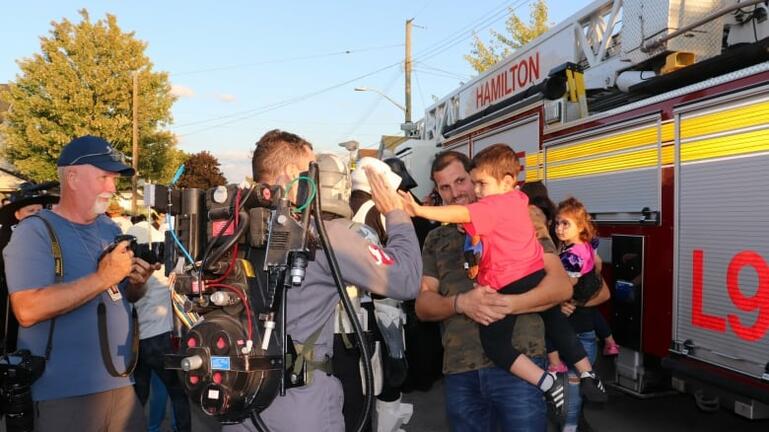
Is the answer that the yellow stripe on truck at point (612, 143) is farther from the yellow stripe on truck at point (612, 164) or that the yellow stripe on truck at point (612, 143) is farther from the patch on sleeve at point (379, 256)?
the patch on sleeve at point (379, 256)

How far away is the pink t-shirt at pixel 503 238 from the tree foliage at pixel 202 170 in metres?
26.1

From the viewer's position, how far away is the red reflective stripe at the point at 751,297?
3.26 m

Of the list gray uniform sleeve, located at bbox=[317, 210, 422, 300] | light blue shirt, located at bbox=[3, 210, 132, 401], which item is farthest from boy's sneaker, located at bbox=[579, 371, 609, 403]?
light blue shirt, located at bbox=[3, 210, 132, 401]

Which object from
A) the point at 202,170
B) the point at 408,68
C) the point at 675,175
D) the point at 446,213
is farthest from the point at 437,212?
the point at 202,170

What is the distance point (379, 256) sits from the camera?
1864 mm

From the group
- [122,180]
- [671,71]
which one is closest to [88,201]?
[671,71]

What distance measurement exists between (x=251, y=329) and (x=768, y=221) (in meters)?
2.99

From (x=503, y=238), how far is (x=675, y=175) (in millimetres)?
1952

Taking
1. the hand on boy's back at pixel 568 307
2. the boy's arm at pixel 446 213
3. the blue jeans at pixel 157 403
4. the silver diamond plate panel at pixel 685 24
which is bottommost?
the blue jeans at pixel 157 403

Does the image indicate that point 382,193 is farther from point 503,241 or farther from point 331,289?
point 503,241

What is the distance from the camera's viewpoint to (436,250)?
2.90 metres

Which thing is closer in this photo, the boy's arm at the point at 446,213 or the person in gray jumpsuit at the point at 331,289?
the person in gray jumpsuit at the point at 331,289

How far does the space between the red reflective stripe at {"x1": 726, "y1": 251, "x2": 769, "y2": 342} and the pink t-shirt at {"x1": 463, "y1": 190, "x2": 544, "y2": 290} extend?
4.85ft

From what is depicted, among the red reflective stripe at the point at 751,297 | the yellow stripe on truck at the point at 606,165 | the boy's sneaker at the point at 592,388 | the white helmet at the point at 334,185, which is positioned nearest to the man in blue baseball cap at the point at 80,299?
the white helmet at the point at 334,185
